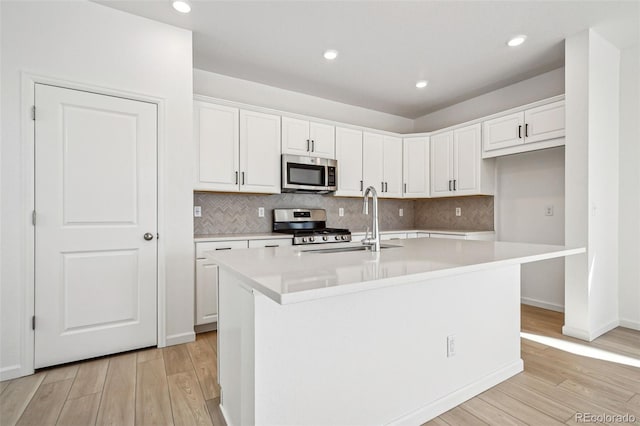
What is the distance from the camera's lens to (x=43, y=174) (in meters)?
2.21

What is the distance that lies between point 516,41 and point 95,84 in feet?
11.6

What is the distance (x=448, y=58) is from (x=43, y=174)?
3618 millimetres

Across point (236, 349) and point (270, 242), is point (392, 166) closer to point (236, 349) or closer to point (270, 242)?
point (270, 242)

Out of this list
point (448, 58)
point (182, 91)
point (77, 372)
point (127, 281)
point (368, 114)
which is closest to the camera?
point (77, 372)

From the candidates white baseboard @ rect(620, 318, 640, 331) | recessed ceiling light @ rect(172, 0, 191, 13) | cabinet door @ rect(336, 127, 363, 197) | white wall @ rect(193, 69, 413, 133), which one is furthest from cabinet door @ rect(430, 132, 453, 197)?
recessed ceiling light @ rect(172, 0, 191, 13)

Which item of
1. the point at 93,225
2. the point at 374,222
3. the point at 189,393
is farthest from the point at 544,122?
the point at 93,225

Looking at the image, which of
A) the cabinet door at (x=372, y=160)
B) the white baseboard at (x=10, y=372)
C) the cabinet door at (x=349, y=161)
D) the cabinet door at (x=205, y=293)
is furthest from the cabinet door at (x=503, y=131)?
the white baseboard at (x=10, y=372)

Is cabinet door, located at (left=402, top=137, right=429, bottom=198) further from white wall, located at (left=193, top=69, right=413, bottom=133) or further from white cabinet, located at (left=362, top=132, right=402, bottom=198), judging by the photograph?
white wall, located at (left=193, top=69, right=413, bottom=133)

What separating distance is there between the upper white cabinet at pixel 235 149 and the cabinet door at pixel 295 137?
0.29ft

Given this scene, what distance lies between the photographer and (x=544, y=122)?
10.5 feet

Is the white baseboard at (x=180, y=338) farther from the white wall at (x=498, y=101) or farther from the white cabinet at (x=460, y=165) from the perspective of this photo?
the white wall at (x=498, y=101)

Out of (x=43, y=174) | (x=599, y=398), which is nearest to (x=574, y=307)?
(x=599, y=398)

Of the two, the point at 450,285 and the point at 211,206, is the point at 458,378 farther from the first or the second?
the point at 211,206

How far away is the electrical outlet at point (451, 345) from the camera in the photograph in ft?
5.74
